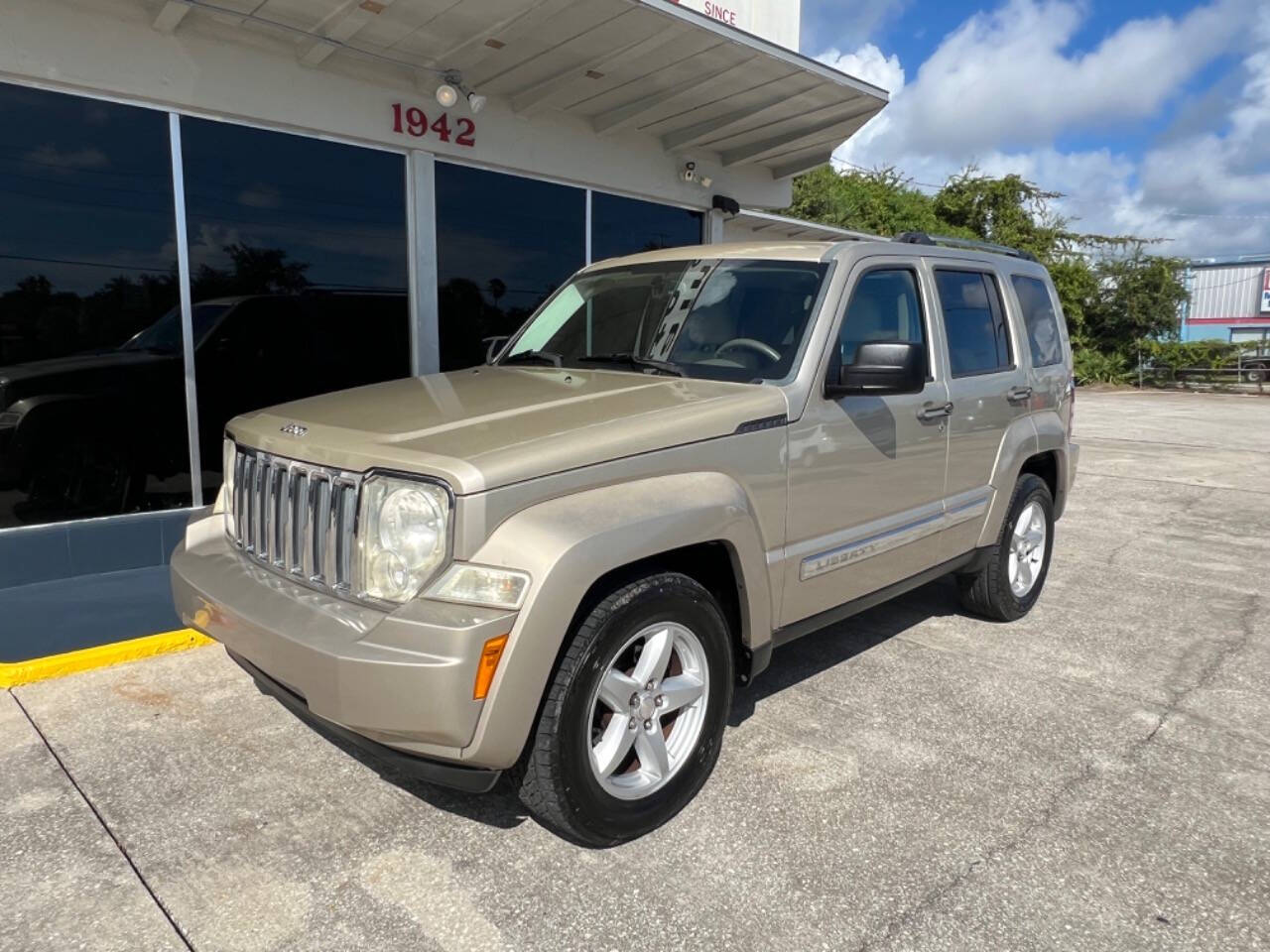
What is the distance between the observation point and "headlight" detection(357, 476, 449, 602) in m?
2.48

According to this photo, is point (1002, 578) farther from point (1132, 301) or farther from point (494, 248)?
point (1132, 301)

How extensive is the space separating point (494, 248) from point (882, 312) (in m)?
4.95

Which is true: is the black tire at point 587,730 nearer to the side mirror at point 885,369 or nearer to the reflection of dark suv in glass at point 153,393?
the side mirror at point 885,369

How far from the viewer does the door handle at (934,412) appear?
3.94 m

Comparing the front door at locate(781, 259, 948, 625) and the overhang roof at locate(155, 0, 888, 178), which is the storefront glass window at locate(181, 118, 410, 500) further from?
the front door at locate(781, 259, 948, 625)

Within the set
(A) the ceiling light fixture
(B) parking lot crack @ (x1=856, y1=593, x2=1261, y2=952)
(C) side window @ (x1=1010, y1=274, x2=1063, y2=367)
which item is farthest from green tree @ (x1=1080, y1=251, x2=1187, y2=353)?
(A) the ceiling light fixture

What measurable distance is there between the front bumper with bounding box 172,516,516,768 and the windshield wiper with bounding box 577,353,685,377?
1498 millimetres

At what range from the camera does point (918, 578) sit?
4.15 metres

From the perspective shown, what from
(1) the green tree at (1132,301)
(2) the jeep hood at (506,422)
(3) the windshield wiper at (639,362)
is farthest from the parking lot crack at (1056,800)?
(1) the green tree at (1132,301)

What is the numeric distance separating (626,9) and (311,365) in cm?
353

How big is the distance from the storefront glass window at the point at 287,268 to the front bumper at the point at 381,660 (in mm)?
4288

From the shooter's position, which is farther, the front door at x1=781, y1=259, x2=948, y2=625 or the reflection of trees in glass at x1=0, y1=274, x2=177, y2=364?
the reflection of trees in glass at x1=0, y1=274, x2=177, y2=364

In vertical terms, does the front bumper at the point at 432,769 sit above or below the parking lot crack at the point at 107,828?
above

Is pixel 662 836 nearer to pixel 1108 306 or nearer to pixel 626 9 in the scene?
pixel 626 9
